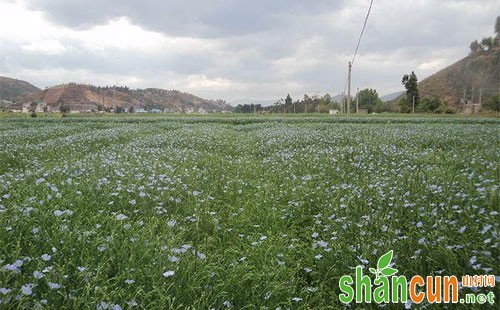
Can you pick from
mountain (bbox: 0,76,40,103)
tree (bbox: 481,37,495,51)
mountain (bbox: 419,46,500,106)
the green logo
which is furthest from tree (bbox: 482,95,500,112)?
mountain (bbox: 0,76,40,103)

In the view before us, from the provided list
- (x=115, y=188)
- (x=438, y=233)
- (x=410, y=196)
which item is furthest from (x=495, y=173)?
(x=115, y=188)

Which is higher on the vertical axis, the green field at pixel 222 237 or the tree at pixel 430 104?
the tree at pixel 430 104

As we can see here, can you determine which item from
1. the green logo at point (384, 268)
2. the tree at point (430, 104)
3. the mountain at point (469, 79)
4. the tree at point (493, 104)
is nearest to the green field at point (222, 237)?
the green logo at point (384, 268)

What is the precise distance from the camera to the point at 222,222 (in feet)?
17.2

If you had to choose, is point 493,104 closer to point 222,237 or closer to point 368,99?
point 368,99

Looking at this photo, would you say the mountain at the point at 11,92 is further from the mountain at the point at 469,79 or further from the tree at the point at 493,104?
the tree at the point at 493,104

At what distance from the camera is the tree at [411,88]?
84625 mm

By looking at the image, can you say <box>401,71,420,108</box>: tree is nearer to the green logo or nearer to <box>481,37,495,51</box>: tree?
<box>481,37,495,51</box>: tree

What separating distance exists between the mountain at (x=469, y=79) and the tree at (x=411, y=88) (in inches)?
571


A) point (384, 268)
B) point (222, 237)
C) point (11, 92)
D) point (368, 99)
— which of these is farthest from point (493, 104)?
point (11, 92)

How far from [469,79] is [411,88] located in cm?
3096

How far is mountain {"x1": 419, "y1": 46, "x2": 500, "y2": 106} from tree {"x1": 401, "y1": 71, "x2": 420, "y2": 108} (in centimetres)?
1450

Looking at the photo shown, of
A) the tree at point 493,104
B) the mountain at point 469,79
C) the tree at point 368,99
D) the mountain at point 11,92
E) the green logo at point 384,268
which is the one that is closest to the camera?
the green logo at point 384,268

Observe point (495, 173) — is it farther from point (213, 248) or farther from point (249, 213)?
Result: point (213, 248)
